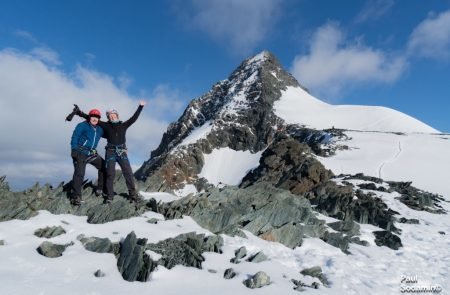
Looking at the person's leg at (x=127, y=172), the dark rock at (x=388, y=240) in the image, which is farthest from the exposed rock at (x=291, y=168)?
the person's leg at (x=127, y=172)

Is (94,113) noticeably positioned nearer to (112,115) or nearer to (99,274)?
(112,115)

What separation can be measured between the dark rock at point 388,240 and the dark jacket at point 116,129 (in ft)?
33.6

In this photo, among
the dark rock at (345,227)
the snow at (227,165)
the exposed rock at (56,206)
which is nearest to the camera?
the exposed rock at (56,206)

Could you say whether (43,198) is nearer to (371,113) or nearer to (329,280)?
(329,280)

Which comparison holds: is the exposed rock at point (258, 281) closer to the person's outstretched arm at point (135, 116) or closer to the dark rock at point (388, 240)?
the person's outstretched arm at point (135, 116)

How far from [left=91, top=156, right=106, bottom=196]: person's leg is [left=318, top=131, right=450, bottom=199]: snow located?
107 feet

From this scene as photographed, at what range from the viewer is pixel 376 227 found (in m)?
18.5

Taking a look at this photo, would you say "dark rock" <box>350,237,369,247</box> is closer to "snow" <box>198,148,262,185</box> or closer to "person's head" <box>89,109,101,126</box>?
"person's head" <box>89,109,101,126</box>

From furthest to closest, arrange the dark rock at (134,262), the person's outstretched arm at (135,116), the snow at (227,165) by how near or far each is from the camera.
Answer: the snow at (227,165), the person's outstretched arm at (135,116), the dark rock at (134,262)

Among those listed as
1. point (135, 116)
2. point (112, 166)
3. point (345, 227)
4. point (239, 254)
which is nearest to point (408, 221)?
point (345, 227)

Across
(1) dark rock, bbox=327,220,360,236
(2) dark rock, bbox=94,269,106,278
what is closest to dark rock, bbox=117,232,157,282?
(2) dark rock, bbox=94,269,106,278

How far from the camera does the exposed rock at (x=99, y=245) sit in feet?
32.6

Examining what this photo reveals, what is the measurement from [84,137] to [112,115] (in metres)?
1.28

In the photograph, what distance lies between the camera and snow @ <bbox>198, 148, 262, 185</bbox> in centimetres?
8819
